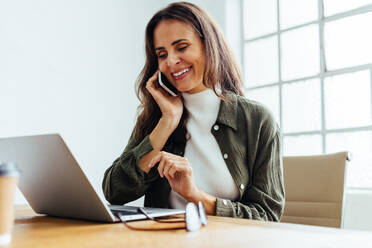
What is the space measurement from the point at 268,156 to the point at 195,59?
1.37 ft

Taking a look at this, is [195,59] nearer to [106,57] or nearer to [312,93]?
Answer: [312,93]

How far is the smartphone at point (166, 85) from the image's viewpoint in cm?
143

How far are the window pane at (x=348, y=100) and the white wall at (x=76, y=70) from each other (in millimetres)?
1122

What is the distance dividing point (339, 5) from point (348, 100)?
25.3 inches

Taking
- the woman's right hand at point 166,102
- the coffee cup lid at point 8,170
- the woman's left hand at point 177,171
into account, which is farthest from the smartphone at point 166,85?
the coffee cup lid at point 8,170

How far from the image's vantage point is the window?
2.55 metres

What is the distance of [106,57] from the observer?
3176 mm

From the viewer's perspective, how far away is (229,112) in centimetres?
135

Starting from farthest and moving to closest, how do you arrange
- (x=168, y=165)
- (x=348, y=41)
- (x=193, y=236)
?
(x=348, y=41)
(x=168, y=165)
(x=193, y=236)

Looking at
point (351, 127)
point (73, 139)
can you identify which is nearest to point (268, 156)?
point (351, 127)

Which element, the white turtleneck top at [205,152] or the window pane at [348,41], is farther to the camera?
the window pane at [348,41]

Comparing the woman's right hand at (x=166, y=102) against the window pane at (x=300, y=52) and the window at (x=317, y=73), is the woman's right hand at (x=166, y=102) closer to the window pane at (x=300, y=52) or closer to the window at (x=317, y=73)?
the window at (x=317, y=73)

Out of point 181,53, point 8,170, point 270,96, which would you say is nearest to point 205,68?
point 181,53

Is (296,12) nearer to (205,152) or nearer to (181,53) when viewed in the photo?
(181,53)
